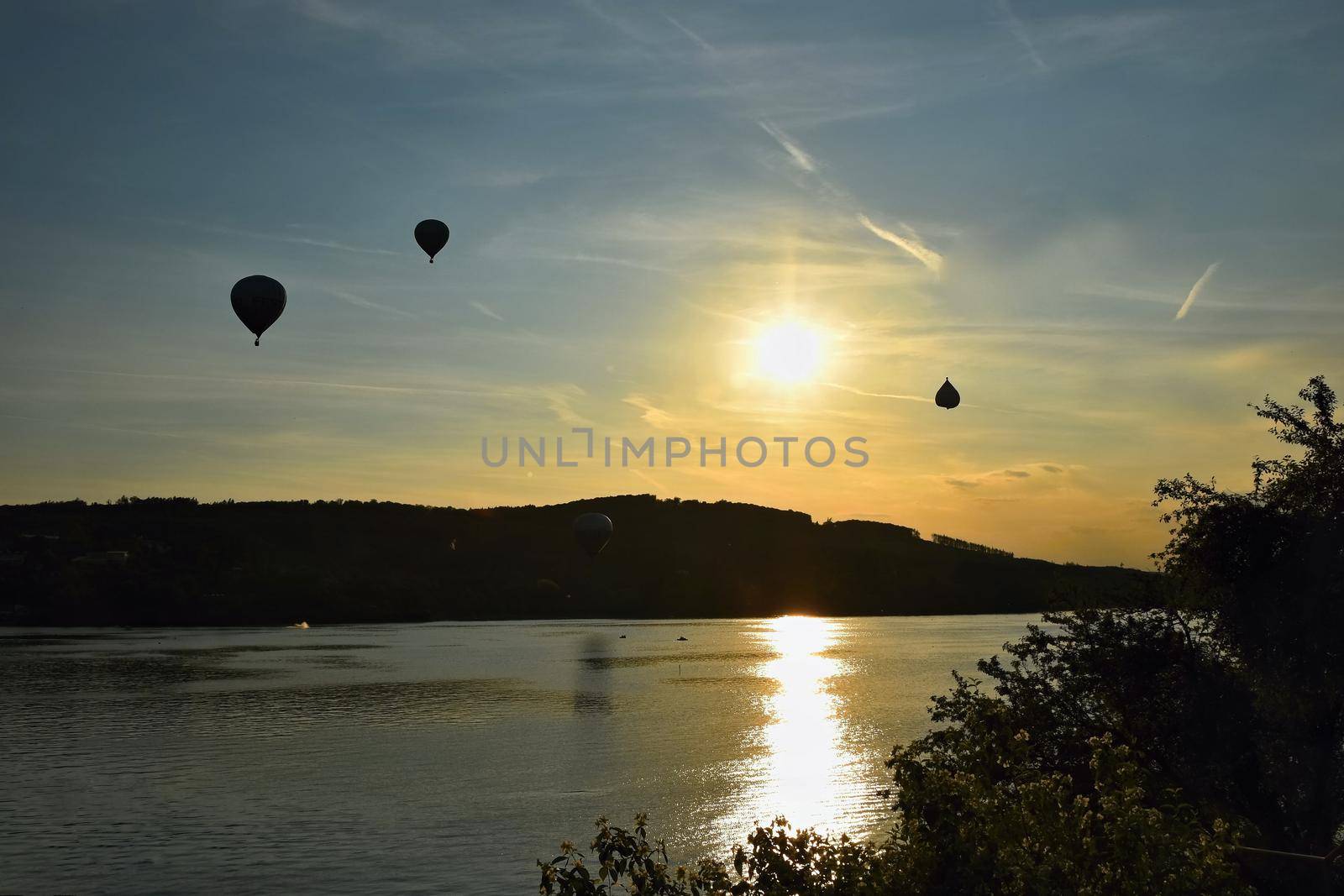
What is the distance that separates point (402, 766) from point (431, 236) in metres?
33.9

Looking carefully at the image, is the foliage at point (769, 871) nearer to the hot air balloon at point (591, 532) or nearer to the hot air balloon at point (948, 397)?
the hot air balloon at point (948, 397)

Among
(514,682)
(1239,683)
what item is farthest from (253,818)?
(514,682)

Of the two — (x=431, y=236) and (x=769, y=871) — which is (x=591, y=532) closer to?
(x=431, y=236)

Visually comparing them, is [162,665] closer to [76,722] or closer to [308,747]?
[76,722]

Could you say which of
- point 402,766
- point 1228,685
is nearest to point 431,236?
point 402,766

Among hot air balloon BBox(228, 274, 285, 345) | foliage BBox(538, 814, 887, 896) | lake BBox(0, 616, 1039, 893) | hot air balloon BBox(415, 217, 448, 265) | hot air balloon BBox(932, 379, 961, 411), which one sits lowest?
lake BBox(0, 616, 1039, 893)

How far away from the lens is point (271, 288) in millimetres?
67250

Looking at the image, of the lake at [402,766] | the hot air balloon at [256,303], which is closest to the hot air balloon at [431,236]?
the hot air balloon at [256,303]

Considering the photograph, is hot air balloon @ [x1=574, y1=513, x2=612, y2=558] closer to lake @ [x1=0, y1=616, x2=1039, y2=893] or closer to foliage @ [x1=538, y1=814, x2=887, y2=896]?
lake @ [x1=0, y1=616, x2=1039, y2=893]

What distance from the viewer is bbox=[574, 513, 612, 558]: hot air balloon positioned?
140m

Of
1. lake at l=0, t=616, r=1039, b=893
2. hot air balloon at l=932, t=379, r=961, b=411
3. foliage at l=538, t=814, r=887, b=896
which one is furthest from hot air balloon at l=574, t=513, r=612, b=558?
foliage at l=538, t=814, r=887, b=896

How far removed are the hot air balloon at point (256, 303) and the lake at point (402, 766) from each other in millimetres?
24910

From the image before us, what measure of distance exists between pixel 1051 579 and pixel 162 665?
130790 millimetres

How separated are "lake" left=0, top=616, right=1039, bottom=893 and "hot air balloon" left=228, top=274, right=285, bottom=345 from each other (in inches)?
981
